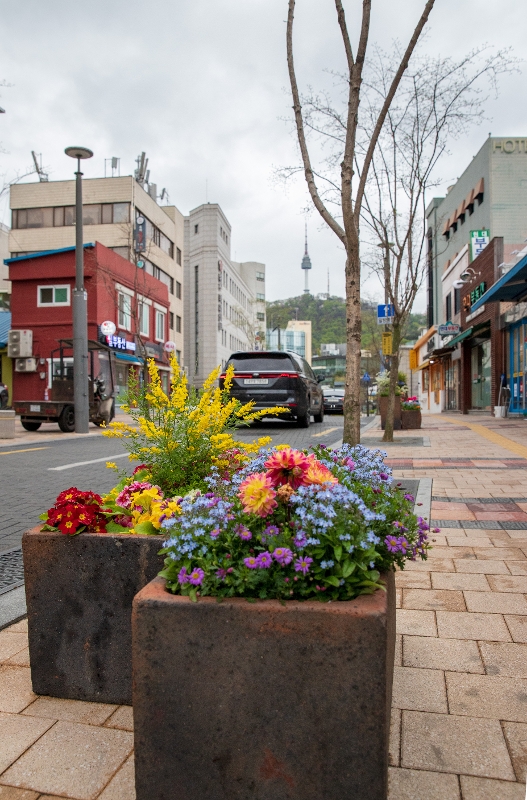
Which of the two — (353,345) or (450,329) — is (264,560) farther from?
(450,329)

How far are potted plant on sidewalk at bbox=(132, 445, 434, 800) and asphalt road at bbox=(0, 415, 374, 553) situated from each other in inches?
126

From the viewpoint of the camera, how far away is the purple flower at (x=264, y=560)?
160 centimetres

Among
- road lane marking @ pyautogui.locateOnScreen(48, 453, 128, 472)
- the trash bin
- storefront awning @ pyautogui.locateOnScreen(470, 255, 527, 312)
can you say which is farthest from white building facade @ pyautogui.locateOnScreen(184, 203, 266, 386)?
road lane marking @ pyautogui.locateOnScreen(48, 453, 128, 472)

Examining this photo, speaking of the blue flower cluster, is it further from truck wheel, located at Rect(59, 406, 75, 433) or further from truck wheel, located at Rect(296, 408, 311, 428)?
truck wheel, located at Rect(59, 406, 75, 433)

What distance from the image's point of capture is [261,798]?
159 centimetres

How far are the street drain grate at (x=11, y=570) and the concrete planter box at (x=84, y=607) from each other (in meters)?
1.35

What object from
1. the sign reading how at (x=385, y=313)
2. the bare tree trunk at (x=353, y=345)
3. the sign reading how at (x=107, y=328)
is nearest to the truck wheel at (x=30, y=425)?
the sign reading how at (x=385, y=313)

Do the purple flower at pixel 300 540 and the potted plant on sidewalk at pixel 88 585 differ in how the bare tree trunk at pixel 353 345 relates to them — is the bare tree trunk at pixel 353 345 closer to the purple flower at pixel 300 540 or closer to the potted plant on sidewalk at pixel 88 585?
the potted plant on sidewalk at pixel 88 585

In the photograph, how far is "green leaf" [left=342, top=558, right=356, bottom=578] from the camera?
1.57 metres

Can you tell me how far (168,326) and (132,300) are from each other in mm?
8236

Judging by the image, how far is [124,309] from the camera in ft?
113

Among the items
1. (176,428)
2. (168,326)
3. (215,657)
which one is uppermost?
(168,326)

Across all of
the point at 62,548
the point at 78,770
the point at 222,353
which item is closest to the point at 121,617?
the point at 62,548

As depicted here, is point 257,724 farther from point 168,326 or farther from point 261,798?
point 168,326
